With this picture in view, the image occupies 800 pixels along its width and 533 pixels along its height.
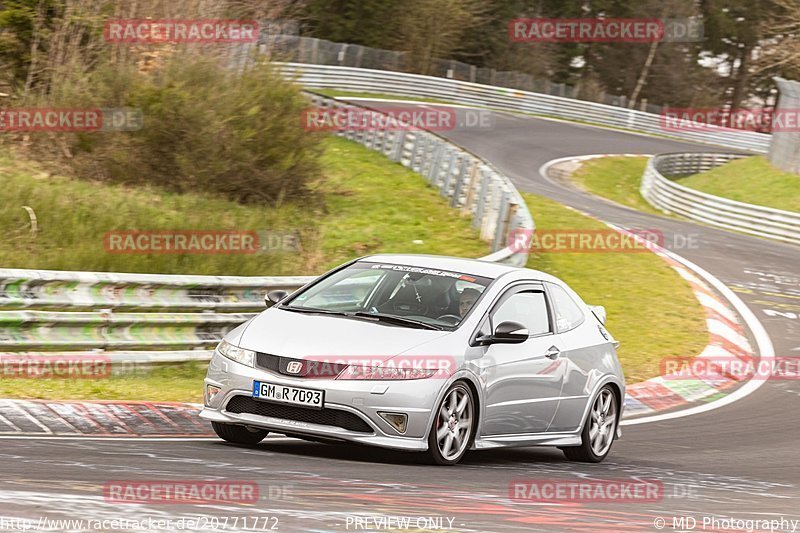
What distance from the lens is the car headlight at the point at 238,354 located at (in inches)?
320

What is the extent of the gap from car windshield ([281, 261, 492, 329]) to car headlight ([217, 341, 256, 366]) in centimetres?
72

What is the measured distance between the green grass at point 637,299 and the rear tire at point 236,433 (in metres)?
7.01

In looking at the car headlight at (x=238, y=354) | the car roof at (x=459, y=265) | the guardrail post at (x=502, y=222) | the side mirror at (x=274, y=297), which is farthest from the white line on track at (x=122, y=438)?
the guardrail post at (x=502, y=222)

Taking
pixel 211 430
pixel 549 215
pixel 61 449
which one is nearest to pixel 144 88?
pixel 549 215

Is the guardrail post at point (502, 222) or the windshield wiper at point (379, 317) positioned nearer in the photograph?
the windshield wiper at point (379, 317)

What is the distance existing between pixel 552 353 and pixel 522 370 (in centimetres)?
48

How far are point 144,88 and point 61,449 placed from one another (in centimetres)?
1317

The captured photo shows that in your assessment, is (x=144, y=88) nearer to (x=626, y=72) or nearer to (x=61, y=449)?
(x=61, y=449)

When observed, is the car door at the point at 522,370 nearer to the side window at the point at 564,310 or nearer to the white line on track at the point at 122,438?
the side window at the point at 564,310

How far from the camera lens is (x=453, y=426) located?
326 inches

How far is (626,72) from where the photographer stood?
265ft

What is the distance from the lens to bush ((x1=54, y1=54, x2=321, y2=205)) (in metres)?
19.6

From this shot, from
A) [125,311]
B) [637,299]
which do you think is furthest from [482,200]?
[125,311]

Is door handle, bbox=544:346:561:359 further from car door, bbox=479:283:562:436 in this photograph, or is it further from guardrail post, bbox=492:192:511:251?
guardrail post, bbox=492:192:511:251
